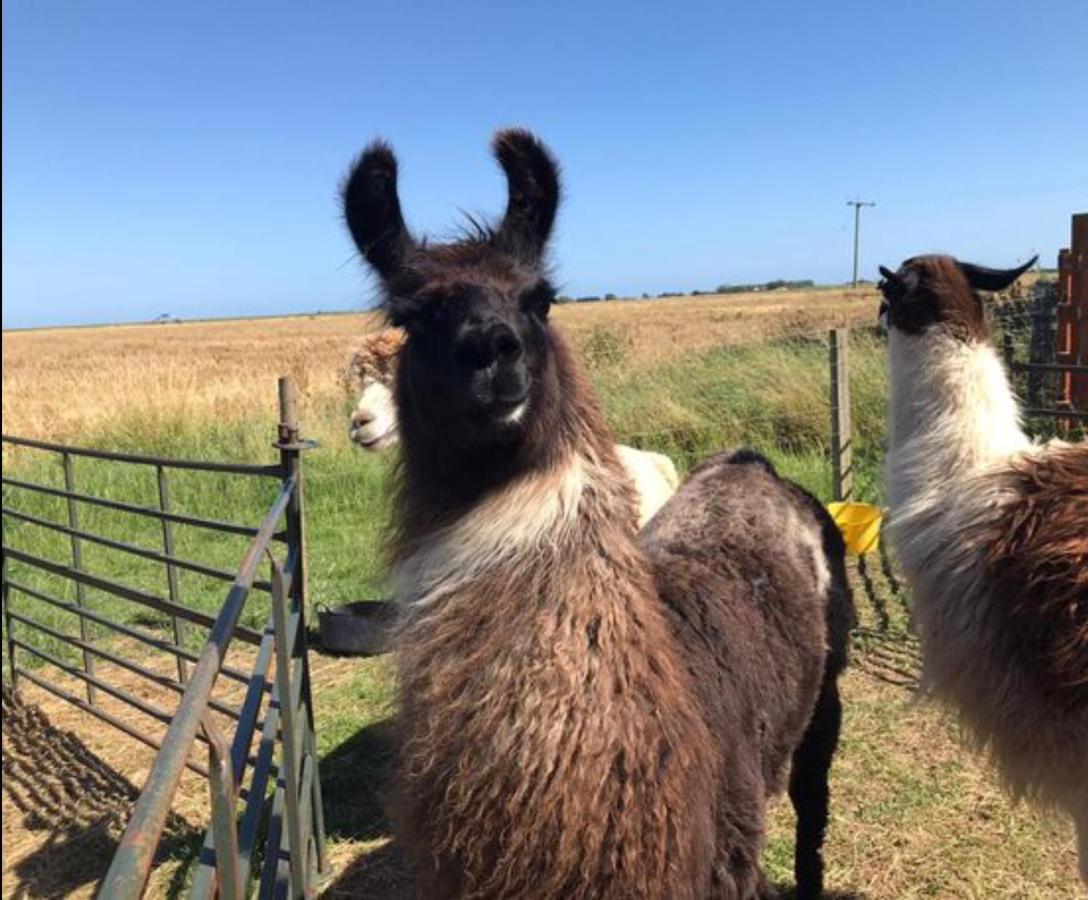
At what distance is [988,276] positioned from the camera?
3387 millimetres

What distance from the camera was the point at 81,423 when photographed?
13.7m

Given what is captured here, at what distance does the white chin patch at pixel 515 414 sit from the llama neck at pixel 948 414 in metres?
A: 1.94

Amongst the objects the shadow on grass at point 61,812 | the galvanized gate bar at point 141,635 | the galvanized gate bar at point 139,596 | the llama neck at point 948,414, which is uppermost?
the llama neck at point 948,414

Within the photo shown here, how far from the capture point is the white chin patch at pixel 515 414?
6.16 ft

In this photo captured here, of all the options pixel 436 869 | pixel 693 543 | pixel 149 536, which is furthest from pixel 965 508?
pixel 149 536

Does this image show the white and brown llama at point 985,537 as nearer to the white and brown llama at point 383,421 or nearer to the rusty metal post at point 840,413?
the white and brown llama at point 383,421

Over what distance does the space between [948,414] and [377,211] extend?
2.17 m

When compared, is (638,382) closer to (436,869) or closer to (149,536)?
(149,536)

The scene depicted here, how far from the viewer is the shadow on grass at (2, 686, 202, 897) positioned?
3.83 meters

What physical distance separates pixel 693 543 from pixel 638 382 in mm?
8564

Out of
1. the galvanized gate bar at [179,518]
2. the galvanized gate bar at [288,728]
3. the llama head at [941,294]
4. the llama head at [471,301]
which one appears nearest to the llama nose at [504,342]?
the llama head at [471,301]

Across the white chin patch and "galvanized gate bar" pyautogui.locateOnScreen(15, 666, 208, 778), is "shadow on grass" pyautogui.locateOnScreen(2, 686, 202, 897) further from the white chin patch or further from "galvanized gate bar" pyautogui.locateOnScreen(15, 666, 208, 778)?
the white chin patch

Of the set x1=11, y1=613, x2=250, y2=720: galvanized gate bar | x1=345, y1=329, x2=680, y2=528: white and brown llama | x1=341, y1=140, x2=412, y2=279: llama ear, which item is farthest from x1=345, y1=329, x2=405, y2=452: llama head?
x1=341, y1=140, x2=412, y2=279: llama ear

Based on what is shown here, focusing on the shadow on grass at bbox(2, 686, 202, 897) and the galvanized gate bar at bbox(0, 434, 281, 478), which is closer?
the galvanized gate bar at bbox(0, 434, 281, 478)
